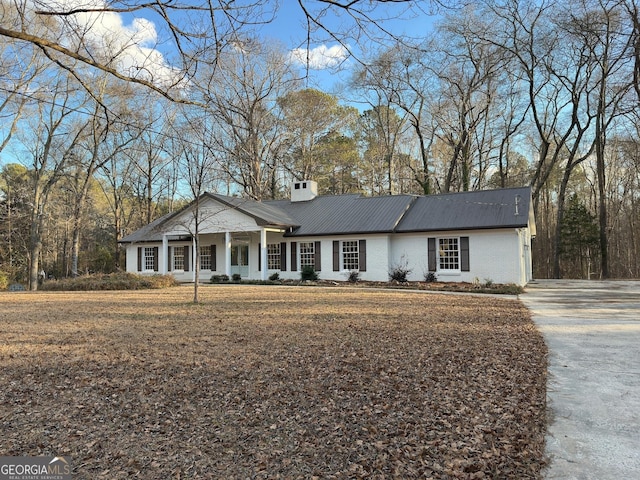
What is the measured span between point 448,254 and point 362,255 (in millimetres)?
3750

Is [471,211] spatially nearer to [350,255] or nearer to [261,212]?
[350,255]

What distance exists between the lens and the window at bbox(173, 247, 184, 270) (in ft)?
78.7

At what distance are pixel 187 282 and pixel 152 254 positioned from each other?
11.0 ft

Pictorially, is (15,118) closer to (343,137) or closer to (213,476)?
(343,137)

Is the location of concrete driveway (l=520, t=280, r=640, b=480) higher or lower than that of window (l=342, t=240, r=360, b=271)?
lower

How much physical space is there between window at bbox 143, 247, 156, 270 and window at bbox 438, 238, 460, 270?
1589cm

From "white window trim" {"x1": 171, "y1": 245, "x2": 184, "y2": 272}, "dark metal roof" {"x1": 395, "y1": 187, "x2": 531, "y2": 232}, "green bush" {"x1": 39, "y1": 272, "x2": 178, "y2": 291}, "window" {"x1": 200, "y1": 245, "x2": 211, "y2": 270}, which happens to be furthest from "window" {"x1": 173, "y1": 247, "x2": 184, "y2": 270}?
"dark metal roof" {"x1": 395, "y1": 187, "x2": 531, "y2": 232}

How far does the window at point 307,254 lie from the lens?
20.7 metres

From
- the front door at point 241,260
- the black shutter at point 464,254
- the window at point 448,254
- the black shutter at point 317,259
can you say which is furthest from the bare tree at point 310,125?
the black shutter at point 464,254

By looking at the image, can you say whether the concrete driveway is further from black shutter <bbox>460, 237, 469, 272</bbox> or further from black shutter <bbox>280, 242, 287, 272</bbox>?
black shutter <bbox>280, 242, 287, 272</bbox>

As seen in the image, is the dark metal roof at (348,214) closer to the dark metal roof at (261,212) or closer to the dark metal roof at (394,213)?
the dark metal roof at (394,213)

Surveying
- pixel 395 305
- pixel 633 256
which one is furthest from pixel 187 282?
pixel 633 256

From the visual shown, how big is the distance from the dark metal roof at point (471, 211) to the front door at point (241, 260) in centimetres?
851

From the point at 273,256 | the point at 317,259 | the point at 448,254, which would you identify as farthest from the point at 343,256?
the point at 448,254
